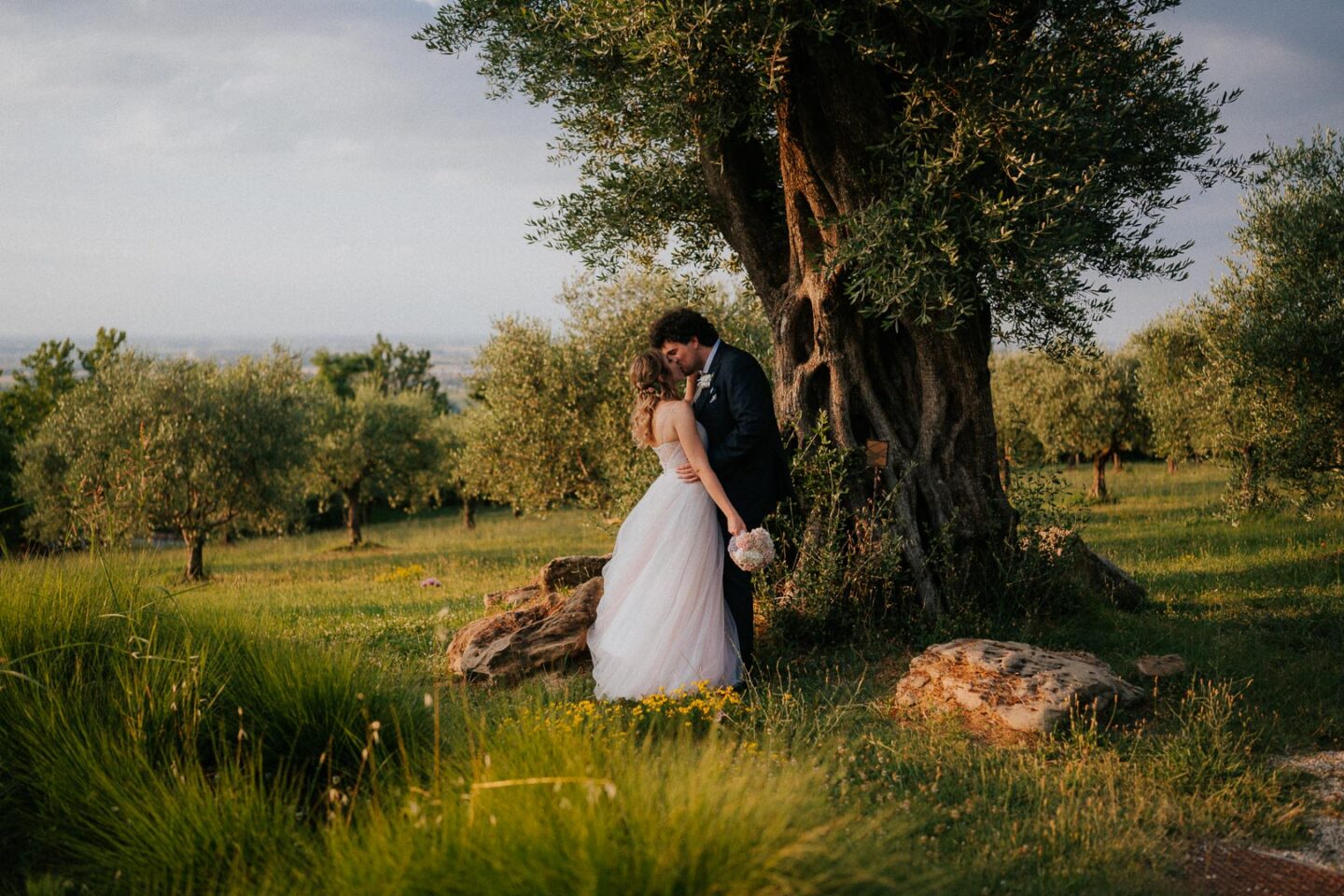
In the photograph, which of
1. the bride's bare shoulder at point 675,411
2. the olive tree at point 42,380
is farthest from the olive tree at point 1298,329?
the olive tree at point 42,380

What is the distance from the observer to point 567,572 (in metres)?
10.6

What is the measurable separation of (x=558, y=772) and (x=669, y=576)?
3.67 m

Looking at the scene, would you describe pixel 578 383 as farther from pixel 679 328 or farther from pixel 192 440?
pixel 679 328

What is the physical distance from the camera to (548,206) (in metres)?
11.1

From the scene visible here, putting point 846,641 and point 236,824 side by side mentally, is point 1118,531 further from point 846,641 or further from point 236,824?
point 236,824

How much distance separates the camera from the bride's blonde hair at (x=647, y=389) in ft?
25.1

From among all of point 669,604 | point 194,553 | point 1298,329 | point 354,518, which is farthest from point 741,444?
point 354,518

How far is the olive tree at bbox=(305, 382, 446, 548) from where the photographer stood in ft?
111

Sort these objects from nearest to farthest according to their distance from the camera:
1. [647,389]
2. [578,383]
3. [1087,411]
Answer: [647,389]
[578,383]
[1087,411]

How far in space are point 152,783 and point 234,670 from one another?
1.13m

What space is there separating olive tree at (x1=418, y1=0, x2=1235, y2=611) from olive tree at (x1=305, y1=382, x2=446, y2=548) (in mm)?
24753

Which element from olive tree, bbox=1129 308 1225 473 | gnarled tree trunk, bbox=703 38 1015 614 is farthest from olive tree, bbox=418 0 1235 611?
olive tree, bbox=1129 308 1225 473

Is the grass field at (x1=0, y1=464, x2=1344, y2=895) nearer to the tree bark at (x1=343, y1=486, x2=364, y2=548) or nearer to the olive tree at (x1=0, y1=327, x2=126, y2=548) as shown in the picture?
the tree bark at (x1=343, y1=486, x2=364, y2=548)

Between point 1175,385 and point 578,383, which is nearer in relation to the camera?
point 578,383
